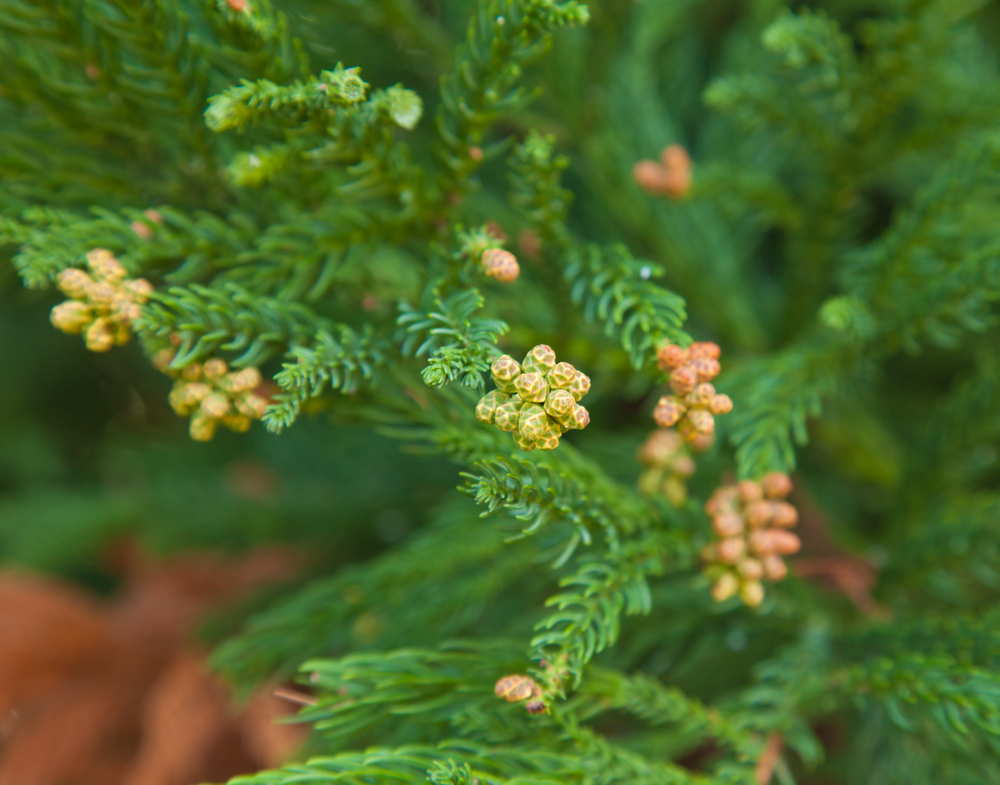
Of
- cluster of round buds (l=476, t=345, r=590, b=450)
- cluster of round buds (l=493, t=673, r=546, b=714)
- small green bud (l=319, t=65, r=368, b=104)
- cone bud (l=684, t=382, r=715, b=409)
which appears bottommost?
cluster of round buds (l=493, t=673, r=546, b=714)

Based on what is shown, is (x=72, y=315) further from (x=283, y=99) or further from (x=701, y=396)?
(x=701, y=396)

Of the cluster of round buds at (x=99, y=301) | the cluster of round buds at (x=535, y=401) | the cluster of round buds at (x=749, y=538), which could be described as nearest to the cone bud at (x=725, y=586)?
the cluster of round buds at (x=749, y=538)

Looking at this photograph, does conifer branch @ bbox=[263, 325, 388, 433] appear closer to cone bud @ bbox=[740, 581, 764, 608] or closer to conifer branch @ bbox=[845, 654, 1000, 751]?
cone bud @ bbox=[740, 581, 764, 608]

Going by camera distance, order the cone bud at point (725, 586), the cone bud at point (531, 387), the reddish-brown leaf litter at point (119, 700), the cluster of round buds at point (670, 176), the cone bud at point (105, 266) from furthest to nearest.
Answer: the reddish-brown leaf litter at point (119, 700), the cluster of round buds at point (670, 176), the cone bud at point (725, 586), the cone bud at point (105, 266), the cone bud at point (531, 387)

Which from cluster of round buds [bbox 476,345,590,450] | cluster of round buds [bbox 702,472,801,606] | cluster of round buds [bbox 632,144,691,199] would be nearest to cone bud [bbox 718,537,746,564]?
cluster of round buds [bbox 702,472,801,606]

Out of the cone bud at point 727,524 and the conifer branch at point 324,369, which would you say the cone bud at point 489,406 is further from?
the cone bud at point 727,524

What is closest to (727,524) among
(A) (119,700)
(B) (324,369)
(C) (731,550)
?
(C) (731,550)
